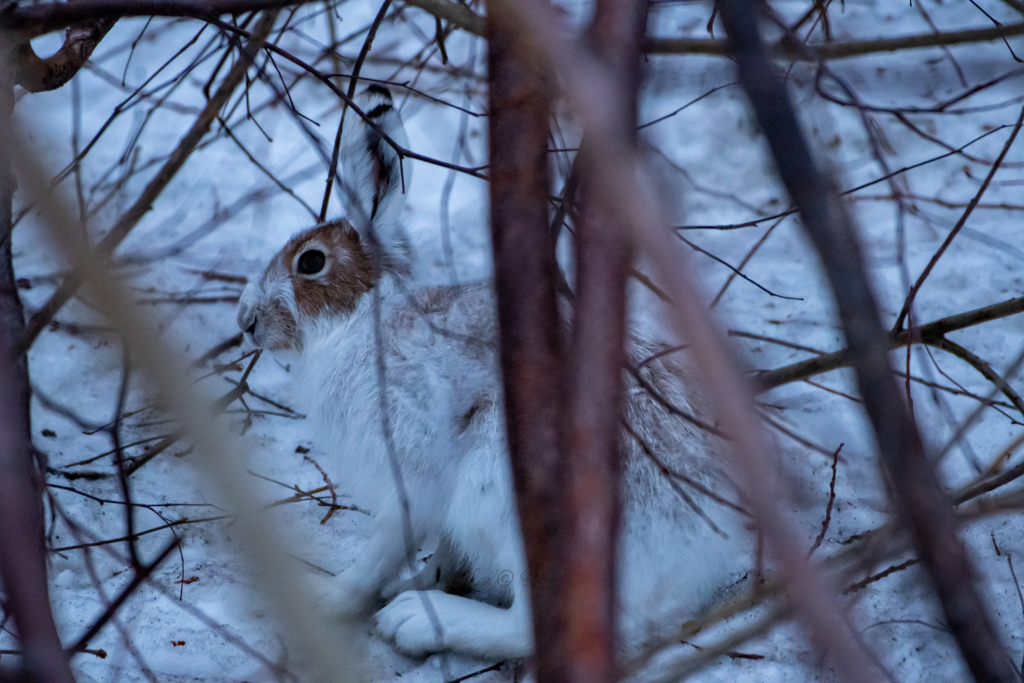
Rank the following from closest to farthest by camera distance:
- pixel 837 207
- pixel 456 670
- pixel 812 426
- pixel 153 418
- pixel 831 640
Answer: pixel 831 640, pixel 837 207, pixel 456 670, pixel 812 426, pixel 153 418

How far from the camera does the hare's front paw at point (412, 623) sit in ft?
7.86

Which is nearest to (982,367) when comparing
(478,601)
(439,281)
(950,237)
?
(950,237)

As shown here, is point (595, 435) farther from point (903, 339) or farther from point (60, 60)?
point (60, 60)

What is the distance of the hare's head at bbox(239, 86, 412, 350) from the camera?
301 centimetres

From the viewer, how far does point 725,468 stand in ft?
8.15

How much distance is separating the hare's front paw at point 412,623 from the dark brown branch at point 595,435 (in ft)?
5.89

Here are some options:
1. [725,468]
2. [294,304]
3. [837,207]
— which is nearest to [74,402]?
[294,304]

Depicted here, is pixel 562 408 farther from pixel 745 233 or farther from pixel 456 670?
pixel 745 233

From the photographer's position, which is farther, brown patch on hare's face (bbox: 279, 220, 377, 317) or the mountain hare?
brown patch on hare's face (bbox: 279, 220, 377, 317)

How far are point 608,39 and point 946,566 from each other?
0.46 m

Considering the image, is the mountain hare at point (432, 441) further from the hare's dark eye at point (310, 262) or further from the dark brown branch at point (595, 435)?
the dark brown branch at point (595, 435)

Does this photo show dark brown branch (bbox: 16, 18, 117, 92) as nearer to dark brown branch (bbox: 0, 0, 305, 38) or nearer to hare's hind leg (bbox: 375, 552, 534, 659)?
dark brown branch (bbox: 0, 0, 305, 38)

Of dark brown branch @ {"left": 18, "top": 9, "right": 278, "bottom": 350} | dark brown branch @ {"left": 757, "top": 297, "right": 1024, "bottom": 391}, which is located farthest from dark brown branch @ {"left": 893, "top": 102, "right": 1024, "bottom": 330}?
dark brown branch @ {"left": 18, "top": 9, "right": 278, "bottom": 350}

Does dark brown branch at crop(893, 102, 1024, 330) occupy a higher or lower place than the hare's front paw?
higher
